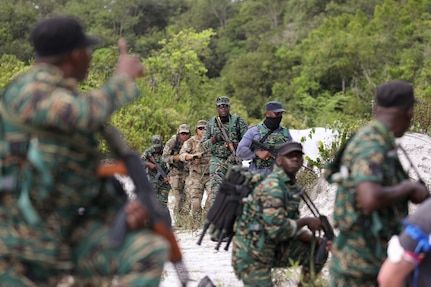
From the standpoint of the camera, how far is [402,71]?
42344 millimetres

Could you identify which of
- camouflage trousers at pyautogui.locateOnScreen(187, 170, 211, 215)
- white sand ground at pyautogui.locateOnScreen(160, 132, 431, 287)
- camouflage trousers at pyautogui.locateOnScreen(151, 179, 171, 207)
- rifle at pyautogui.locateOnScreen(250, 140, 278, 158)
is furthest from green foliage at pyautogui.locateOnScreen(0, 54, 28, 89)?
rifle at pyautogui.locateOnScreen(250, 140, 278, 158)

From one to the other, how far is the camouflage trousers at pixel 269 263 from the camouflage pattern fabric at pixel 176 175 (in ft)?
24.3

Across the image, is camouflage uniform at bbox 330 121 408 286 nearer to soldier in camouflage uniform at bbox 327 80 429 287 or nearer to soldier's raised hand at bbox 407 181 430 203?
soldier in camouflage uniform at bbox 327 80 429 287

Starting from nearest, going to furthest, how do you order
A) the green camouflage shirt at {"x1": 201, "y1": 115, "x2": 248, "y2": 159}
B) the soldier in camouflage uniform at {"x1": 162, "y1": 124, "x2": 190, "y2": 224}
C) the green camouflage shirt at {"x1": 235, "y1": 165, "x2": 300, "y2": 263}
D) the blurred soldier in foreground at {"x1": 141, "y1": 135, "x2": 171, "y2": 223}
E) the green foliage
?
1. the green camouflage shirt at {"x1": 235, "y1": 165, "x2": 300, "y2": 263}
2. the green camouflage shirt at {"x1": 201, "y1": 115, "x2": 248, "y2": 159}
3. the blurred soldier in foreground at {"x1": 141, "y1": 135, "x2": 171, "y2": 223}
4. the soldier in camouflage uniform at {"x1": 162, "y1": 124, "x2": 190, "y2": 224}
5. the green foliage

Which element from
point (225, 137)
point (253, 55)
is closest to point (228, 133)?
point (225, 137)

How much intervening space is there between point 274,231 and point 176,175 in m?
8.35

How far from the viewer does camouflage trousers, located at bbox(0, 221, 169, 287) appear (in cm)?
419

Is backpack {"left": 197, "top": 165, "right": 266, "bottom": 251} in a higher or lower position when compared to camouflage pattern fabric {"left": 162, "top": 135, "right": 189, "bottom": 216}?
higher

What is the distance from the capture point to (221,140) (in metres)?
12.4

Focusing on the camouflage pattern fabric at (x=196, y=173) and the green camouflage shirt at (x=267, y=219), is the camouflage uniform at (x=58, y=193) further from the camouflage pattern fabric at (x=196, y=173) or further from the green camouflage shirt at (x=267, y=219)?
the camouflage pattern fabric at (x=196, y=173)

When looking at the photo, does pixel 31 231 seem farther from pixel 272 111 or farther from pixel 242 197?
pixel 272 111

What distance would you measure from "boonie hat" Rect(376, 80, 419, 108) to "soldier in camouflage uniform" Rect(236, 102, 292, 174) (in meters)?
5.36

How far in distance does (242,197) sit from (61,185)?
2.71 metres

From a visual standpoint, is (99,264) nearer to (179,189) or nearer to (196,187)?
(196,187)
